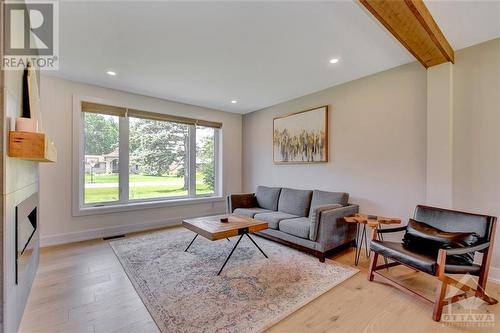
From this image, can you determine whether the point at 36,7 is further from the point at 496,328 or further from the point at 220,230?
the point at 496,328

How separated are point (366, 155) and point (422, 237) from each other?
140cm

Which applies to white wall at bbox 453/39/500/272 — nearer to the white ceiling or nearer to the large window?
the white ceiling

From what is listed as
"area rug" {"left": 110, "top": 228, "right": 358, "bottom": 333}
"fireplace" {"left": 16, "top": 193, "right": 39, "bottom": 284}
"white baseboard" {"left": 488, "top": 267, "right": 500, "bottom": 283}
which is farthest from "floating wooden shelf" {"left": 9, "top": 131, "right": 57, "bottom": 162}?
"white baseboard" {"left": 488, "top": 267, "right": 500, "bottom": 283}

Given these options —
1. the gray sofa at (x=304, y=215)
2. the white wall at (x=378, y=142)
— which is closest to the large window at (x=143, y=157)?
the gray sofa at (x=304, y=215)

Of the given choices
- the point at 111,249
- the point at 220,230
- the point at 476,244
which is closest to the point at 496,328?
the point at 476,244

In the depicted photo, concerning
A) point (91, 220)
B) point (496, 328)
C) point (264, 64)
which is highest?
point (264, 64)

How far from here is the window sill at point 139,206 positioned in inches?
141

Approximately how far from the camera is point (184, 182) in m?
4.79

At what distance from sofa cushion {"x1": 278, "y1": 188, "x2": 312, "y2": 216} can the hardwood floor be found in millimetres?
1328

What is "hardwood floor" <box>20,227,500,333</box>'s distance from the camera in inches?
65.2

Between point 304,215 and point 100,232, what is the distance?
334 centimetres

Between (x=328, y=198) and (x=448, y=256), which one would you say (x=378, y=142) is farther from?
(x=448, y=256)

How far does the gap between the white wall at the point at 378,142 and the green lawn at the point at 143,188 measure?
2458mm

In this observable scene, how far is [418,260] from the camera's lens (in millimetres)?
1903
